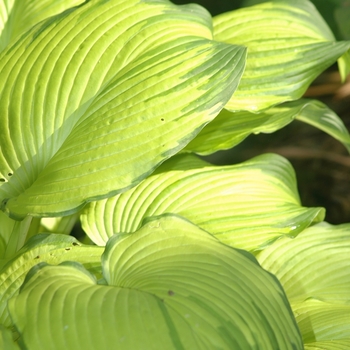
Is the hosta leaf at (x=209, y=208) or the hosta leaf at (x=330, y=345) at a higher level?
the hosta leaf at (x=209, y=208)

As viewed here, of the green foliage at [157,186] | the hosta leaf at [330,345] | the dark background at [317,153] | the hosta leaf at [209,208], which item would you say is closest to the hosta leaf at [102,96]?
the green foliage at [157,186]

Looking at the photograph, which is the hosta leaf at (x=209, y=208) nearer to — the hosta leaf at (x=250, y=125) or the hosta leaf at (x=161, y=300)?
the hosta leaf at (x=250, y=125)

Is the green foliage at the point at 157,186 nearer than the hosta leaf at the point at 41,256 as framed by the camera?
Yes

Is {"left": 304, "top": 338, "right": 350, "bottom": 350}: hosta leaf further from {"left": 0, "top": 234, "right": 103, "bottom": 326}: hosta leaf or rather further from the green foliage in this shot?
{"left": 0, "top": 234, "right": 103, "bottom": 326}: hosta leaf

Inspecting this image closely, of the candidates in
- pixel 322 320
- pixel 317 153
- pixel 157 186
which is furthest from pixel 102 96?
pixel 317 153

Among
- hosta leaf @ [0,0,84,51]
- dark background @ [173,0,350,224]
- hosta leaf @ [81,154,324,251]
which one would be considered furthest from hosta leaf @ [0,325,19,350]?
dark background @ [173,0,350,224]

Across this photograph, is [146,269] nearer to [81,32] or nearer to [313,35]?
[81,32]
